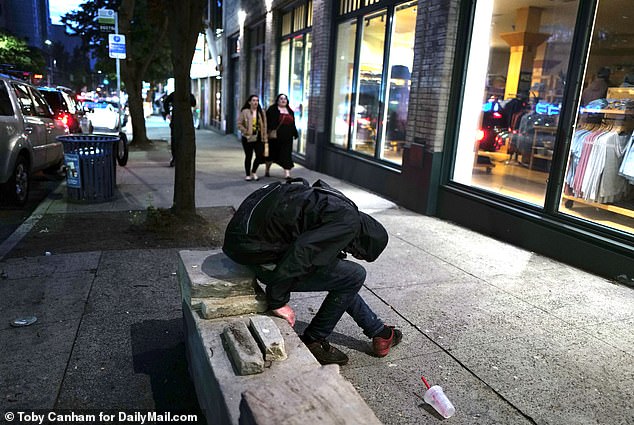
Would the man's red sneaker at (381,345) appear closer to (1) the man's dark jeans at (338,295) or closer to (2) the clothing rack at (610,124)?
(1) the man's dark jeans at (338,295)

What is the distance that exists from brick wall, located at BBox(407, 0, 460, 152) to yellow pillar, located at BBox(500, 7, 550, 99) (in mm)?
1021

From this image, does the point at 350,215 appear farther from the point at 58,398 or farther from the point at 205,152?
the point at 205,152

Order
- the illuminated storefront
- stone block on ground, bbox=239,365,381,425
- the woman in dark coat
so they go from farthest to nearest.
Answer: the woman in dark coat
the illuminated storefront
stone block on ground, bbox=239,365,381,425

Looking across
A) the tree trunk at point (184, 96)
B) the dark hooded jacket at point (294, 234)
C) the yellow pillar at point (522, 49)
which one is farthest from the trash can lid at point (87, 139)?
the yellow pillar at point (522, 49)

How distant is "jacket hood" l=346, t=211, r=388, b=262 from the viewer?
3.09 metres

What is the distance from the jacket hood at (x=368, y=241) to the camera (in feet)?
10.1

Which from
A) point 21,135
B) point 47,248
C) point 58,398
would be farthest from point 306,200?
point 21,135

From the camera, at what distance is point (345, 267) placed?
128 inches

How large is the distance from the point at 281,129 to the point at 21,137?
4687 millimetres

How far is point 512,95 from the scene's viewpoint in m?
7.85

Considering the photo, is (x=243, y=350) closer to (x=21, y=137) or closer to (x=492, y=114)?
(x=492, y=114)

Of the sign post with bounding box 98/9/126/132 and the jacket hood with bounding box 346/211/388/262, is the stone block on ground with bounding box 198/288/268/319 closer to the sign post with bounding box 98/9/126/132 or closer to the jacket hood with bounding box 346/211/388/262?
the jacket hood with bounding box 346/211/388/262

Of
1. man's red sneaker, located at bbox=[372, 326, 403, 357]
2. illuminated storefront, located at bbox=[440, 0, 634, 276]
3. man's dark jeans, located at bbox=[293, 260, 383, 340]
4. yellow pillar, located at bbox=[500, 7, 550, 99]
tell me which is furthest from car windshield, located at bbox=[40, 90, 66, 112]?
man's red sneaker, located at bbox=[372, 326, 403, 357]

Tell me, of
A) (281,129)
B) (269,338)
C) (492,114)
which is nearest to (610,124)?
(492,114)
